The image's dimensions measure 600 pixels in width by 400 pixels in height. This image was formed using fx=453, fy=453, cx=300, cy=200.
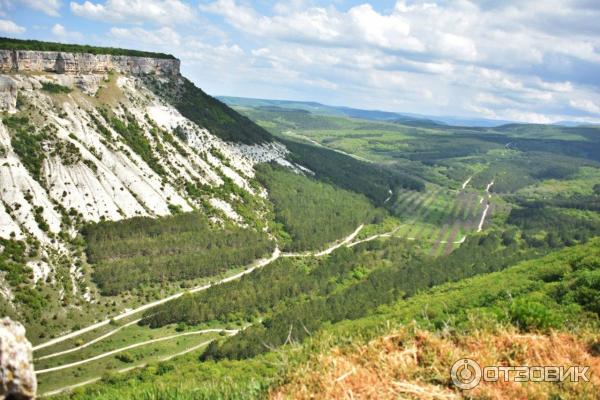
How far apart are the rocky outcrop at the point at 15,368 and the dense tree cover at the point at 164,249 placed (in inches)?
2631

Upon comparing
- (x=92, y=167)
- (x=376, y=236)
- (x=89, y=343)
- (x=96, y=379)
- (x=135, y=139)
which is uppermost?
(x=135, y=139)

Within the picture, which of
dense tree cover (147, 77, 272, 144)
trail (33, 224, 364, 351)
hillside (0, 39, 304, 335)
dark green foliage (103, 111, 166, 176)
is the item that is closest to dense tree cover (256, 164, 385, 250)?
trail (33, 224, 364, 351)

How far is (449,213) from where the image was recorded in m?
174

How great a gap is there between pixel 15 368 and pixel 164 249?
3142 inches

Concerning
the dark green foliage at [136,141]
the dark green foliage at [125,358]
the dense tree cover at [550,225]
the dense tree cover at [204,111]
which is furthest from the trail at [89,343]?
the dense tree cover at [550,225]

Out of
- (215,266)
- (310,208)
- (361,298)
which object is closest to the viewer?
(361,298)

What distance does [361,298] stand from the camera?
79.3 meters

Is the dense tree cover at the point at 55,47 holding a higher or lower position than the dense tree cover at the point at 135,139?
higher

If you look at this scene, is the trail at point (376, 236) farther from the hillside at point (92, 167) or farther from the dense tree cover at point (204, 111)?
the dense tree cover at point (204, 111)

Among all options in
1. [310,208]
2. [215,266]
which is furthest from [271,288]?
[310,208]

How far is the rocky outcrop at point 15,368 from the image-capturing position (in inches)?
457

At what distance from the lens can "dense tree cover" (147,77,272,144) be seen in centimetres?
13250

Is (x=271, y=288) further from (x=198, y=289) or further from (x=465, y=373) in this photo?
(x=465, y=373)

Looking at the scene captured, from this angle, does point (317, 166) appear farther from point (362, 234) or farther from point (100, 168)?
point (100, 168)
